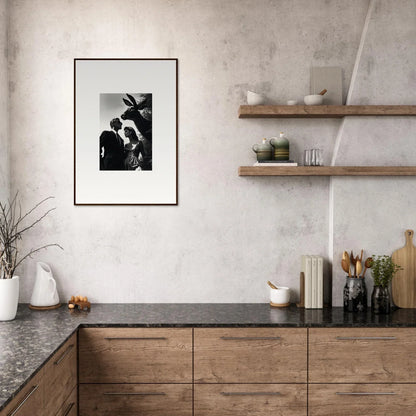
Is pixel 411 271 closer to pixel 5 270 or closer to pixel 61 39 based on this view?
pixel 5 270

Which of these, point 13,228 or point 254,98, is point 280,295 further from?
point 13,228

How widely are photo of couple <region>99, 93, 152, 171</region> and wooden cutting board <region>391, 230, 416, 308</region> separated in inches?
65.2

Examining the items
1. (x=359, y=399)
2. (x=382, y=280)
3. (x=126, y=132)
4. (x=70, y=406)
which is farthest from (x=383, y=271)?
(x=70, y=406)

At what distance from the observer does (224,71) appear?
9.68 ft

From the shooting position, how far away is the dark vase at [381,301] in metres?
2.70

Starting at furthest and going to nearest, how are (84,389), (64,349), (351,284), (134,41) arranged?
1. (134,41)
2. (351,284)
3. (84,389)
4. (64,349)

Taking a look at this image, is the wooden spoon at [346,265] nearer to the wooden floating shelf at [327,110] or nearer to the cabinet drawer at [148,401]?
the wooden floating shelf at [327,110]

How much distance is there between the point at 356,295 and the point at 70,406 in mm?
1671

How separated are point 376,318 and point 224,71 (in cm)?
172

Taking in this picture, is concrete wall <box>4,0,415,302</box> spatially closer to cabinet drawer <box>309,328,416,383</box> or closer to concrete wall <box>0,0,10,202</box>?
concrete wall <box>0,0,10,202</box>

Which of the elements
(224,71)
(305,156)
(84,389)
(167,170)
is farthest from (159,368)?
(224,71)

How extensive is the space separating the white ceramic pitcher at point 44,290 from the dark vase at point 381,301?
6.24 feet

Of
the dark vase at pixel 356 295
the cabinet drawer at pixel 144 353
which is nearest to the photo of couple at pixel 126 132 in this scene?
the cabinet drawer at pixel 144 353

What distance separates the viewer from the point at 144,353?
8.11ft
